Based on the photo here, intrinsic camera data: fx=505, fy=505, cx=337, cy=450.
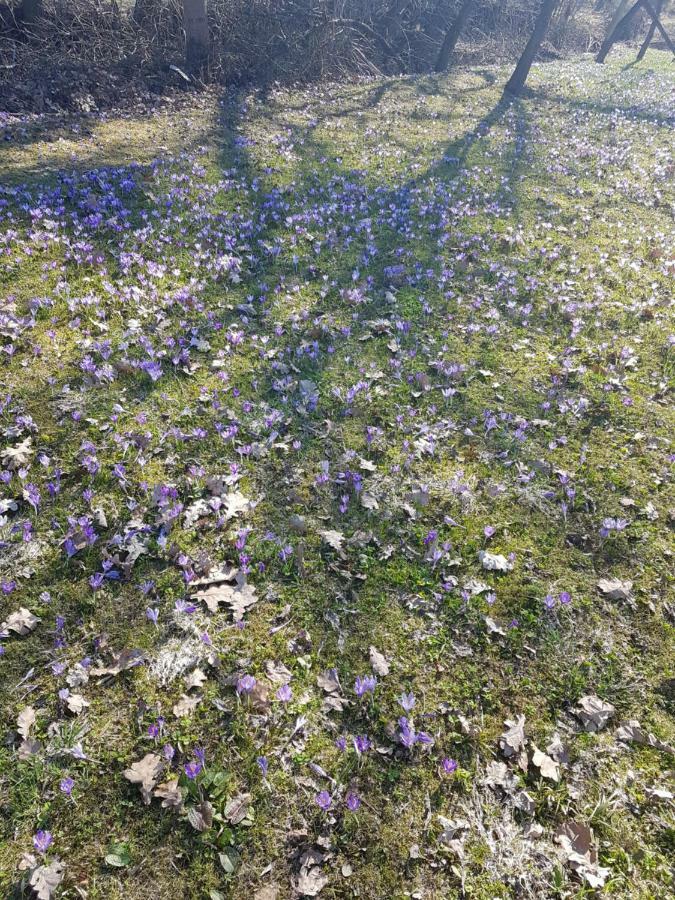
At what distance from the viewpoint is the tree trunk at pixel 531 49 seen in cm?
1641

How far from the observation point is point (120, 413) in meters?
4.66

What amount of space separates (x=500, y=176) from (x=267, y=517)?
10.8m

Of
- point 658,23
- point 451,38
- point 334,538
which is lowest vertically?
point 334,538

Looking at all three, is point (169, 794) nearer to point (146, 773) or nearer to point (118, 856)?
point (146, 773)

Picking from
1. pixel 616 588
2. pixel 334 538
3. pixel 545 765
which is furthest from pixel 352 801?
pixel 616 588

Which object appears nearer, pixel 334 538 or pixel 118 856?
Answer: pixel 118 856

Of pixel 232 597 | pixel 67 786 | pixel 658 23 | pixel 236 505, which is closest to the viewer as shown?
pixel 67 786

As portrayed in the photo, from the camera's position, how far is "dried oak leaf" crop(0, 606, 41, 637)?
10.3 ft

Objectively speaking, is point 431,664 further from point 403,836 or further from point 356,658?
point 403,836

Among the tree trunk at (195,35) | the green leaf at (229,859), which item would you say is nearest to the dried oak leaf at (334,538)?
the green leaf at (229,859)

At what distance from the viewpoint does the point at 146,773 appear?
8.81 ft

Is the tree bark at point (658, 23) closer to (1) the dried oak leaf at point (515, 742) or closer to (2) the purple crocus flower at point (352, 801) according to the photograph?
(1) the dried oak leaf at point (515, 742)

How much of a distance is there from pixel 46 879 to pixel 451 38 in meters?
25.6

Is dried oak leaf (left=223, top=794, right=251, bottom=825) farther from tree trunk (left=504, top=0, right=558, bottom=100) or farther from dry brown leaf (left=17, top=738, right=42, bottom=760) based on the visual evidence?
tree trunk (left=504, top=0, right=558, bottom=100)
